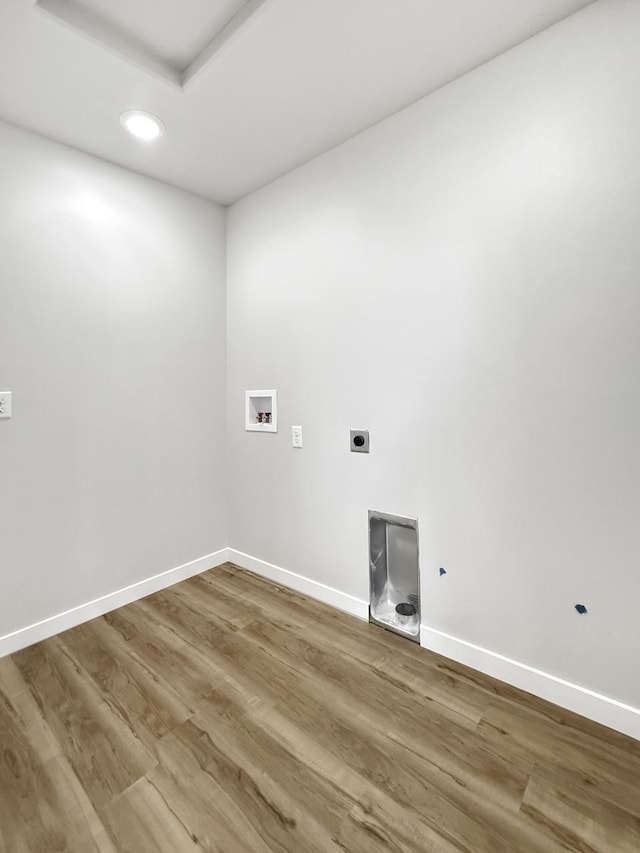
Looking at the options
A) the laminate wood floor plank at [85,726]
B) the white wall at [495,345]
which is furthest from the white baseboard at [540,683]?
the laminate wood floor plank at [85,726]

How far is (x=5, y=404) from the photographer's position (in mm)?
1843

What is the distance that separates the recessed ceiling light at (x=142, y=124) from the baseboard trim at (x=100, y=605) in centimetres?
237

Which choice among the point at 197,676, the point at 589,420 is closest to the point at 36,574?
the point at 197,676

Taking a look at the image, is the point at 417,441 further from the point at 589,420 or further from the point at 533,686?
the point at 533,686

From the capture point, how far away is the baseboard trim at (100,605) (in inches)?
74.0

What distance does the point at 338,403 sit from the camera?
2.14m

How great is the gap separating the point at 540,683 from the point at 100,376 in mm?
2475

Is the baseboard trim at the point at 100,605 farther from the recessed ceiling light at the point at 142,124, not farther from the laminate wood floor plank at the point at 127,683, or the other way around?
the recessed ceiling light at the point at 142,124

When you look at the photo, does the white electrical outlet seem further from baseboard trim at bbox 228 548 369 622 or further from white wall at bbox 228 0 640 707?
baseboard trim at bbox 228 548 369 622

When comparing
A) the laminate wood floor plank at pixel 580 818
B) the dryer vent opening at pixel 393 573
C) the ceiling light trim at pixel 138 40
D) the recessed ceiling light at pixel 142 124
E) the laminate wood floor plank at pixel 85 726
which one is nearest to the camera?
the laminate wood floor plank at pixel 580 818

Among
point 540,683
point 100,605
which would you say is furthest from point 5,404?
point 540,683

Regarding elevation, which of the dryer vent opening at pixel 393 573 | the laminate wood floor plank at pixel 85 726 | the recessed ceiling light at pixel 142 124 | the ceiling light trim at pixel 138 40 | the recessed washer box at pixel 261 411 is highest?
the ceiling light trim at pixel 138 40

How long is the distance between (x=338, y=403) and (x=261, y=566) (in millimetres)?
1223

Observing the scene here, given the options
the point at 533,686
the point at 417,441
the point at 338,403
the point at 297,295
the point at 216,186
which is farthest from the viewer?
the point at 216,186
